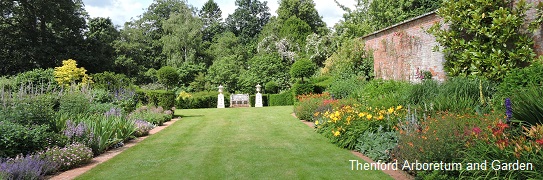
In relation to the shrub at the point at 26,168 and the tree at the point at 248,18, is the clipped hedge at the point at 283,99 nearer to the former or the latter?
the shrub at the point at 26,168

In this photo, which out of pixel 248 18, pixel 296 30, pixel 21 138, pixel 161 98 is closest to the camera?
pixel 21 138

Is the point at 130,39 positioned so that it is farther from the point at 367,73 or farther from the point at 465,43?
the point at 465,43

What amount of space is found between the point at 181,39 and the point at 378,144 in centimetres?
3037

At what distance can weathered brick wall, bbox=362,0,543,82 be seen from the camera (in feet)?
31.0

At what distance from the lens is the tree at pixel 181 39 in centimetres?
3341

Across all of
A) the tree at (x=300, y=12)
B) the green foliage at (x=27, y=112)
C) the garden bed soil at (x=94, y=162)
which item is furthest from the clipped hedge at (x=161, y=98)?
the tree at (x=300, y=12)

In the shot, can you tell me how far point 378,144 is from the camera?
5793 millimetres

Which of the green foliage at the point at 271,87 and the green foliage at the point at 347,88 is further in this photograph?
the green foliage at the point at 271,87

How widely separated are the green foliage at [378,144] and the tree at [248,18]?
3993cm

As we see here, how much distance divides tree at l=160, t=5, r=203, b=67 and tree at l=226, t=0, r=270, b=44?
11.1m

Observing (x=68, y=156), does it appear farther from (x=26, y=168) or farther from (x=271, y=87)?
(x=271, y=87)

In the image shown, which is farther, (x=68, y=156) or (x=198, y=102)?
(x=198, y=102)

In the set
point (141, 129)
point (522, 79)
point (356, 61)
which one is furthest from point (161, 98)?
point (522, 79)

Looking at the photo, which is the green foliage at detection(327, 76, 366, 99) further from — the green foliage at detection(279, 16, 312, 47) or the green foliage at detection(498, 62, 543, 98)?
the green foliage at detection(279, 16, 312, 47)
